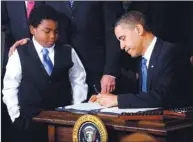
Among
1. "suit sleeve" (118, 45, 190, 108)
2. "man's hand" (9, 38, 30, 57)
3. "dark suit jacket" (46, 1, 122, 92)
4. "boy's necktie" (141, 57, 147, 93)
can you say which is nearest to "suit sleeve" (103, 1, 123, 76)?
"dark suit jacket" (46, 1, 122, 92)

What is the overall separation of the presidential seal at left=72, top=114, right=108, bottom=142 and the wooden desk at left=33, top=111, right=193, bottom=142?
3 centimetres

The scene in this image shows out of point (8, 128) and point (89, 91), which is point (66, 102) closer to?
point (89, 91)

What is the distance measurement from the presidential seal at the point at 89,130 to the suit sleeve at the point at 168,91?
0.19 m

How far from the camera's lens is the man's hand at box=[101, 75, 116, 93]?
166 centimetres

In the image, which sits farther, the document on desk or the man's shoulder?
the man's shoulder

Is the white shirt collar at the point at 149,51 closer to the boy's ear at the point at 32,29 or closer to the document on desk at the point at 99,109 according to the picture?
the document on desk at the point at 99,109

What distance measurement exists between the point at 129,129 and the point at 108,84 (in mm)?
436

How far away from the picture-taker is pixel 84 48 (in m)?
1.71

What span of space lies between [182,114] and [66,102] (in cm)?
58

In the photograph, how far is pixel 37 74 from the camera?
5.46 feet

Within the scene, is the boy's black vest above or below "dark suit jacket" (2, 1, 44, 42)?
below

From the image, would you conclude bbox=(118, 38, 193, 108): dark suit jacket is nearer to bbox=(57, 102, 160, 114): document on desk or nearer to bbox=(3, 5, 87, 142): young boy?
bbox=(57, 102, 160, 114): document on desk

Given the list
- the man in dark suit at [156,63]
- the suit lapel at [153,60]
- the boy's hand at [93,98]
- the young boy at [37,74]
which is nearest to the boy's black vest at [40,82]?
the young boy at [37,74]

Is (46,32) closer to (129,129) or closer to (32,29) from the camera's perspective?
(32,29)
